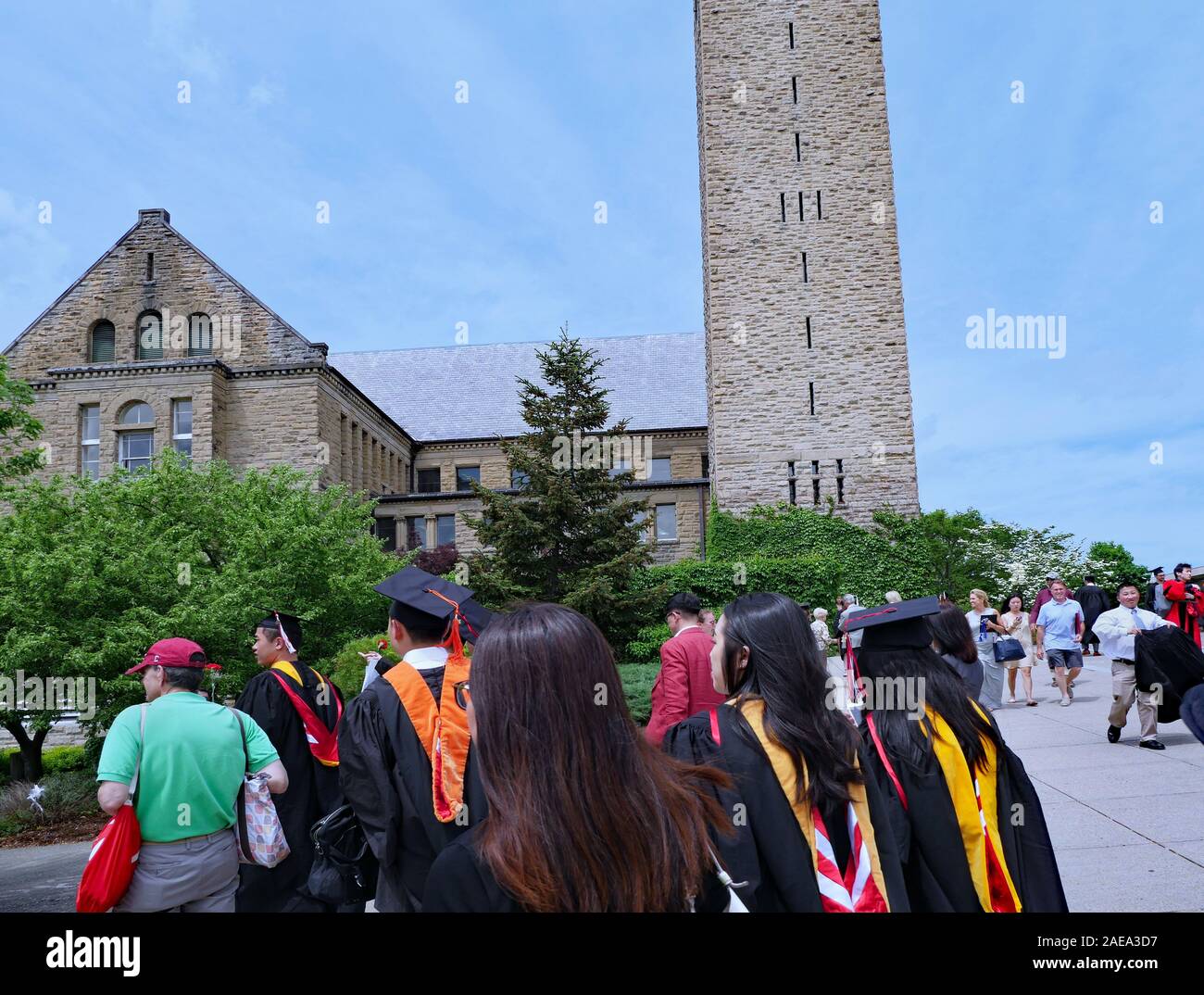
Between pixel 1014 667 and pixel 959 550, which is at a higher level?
pixel 959 550

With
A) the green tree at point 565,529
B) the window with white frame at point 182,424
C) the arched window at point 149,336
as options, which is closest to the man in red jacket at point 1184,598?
the green tree at point 565,529

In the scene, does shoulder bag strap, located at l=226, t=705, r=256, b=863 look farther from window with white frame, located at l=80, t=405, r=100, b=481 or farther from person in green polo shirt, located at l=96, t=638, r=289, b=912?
window with white frame, located at l=80, t=405, r=100, b=481

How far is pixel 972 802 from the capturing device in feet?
10.3

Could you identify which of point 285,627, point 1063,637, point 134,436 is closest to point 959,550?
point 1063,637

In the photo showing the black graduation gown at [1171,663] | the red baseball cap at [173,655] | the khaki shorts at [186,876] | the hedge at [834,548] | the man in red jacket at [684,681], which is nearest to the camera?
the khaki shorts at [186,876]

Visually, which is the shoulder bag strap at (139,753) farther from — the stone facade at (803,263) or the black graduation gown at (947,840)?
the stone facade at (803,263)

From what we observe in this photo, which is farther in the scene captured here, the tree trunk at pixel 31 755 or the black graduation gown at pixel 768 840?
the tree trunk at pixel 31 755

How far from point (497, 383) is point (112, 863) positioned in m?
49.2

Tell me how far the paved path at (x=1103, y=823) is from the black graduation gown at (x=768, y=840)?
3.69 metres

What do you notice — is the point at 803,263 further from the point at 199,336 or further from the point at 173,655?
the point at 173,655

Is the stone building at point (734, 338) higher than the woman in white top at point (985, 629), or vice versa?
the stone building at point (734, 338)

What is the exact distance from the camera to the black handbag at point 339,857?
348cm

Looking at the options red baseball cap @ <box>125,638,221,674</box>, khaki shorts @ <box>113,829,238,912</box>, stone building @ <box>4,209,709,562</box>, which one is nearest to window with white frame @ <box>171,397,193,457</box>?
stone building @ <box>4,209,709,562</box>

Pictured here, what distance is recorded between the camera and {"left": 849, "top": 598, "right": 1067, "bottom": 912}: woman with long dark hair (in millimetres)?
3078
